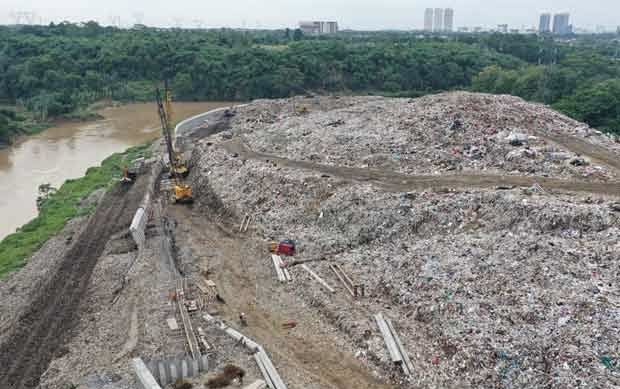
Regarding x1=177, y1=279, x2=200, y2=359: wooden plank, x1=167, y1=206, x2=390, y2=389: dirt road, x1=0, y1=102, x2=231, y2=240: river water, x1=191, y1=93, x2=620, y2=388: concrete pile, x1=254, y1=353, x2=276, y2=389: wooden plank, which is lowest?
x1=0, y1=102, x2=231, y2=240: river water

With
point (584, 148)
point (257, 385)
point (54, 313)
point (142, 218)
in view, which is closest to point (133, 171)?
point (142, 218)

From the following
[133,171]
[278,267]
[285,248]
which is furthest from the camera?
[133,171]

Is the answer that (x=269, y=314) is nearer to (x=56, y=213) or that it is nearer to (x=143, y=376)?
(x=143, y=376)

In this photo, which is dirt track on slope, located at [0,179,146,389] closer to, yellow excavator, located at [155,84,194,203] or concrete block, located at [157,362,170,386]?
Result: yellow excavator, located at [155,84,194,203]

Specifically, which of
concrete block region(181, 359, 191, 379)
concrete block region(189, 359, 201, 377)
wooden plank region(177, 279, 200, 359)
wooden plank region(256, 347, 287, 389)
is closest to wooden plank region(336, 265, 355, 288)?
wooden plank region(256, 347, 287, 389)

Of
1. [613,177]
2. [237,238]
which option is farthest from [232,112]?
[613,177]
